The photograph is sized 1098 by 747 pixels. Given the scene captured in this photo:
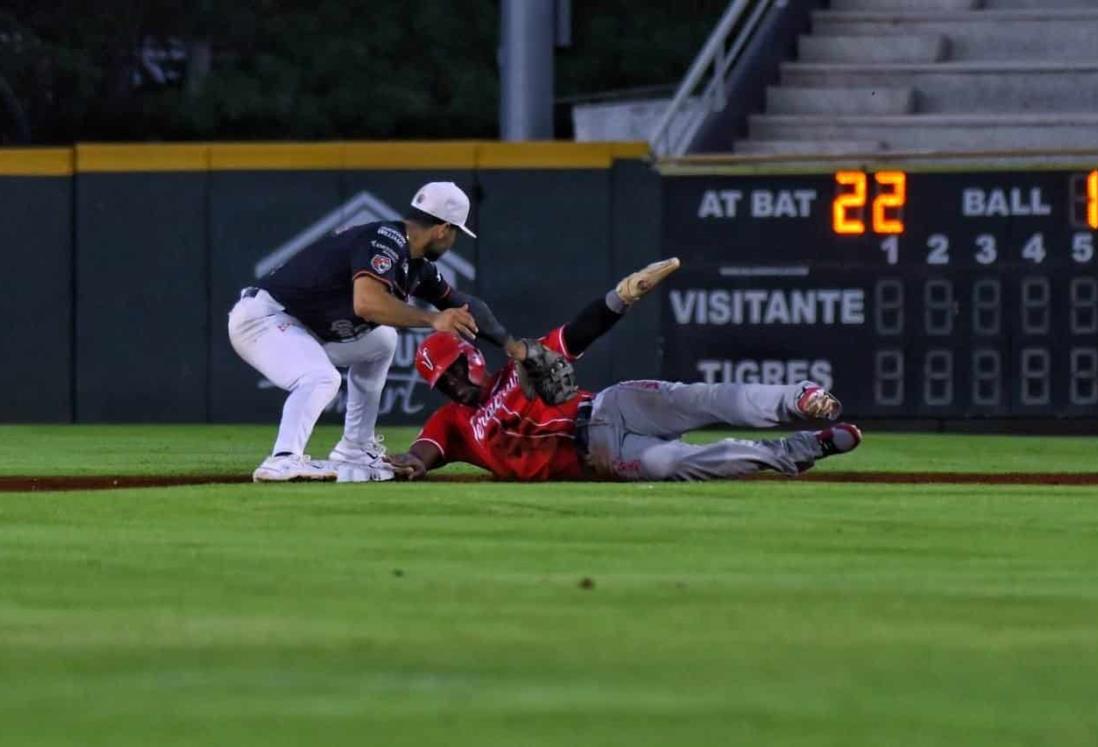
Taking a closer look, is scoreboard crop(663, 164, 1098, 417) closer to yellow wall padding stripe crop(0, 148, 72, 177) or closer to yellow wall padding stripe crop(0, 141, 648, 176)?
yellow wall padding stripe crop(0, 141, 648, 176)

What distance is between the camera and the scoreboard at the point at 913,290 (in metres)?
17.5

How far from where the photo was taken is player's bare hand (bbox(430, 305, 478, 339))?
34.8 feet

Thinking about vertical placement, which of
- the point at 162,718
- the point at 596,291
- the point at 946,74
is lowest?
the point at 162,718

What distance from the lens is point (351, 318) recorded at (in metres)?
11.6

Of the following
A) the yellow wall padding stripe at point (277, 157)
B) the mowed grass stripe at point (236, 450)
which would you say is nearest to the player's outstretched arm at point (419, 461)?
the mowed grass stripe at point (236, 450)

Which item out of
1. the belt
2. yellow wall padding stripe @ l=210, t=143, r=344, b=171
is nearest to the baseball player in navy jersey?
the belt

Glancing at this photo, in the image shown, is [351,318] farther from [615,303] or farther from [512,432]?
[615,303]

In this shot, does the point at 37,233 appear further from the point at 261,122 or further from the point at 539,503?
the point at 261,122

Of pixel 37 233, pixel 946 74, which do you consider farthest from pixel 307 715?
pixel 946 74

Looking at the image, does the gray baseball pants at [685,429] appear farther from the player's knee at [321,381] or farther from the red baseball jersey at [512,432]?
the player's knee at [321,381]

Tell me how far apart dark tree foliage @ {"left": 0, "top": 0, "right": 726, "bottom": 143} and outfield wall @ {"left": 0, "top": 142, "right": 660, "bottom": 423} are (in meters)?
12.2

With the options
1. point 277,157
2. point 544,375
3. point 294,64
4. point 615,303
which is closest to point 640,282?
point 615,303

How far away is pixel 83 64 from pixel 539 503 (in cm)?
2334

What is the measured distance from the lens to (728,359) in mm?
17828
